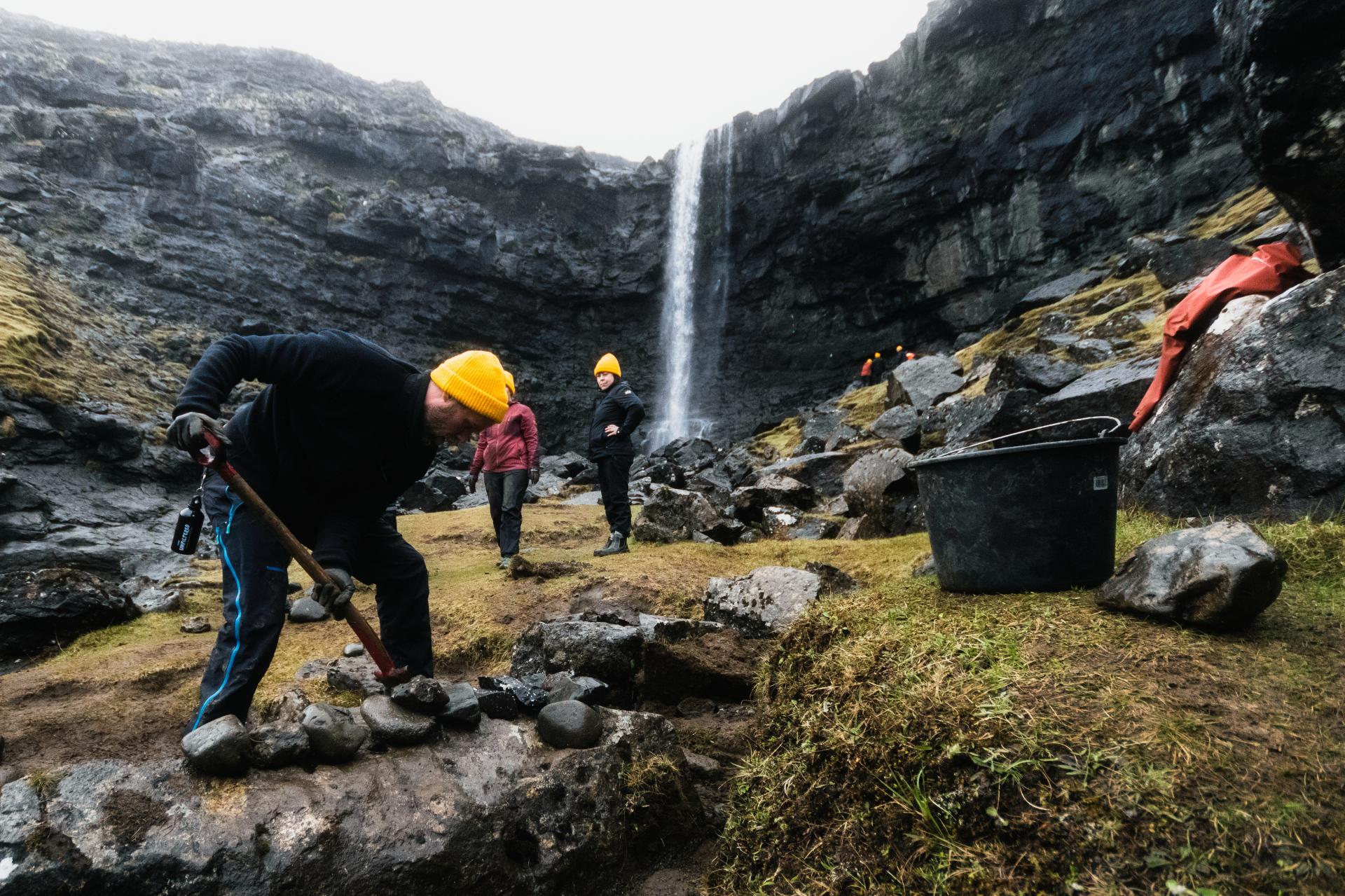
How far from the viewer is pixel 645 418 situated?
29.9 meters

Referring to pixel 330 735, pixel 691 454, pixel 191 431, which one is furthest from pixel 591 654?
pixel 691 454

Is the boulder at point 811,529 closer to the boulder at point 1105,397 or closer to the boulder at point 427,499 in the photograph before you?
the boulder at point 1105,397

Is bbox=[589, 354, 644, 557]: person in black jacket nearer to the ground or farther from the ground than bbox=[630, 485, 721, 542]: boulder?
farther from the ground

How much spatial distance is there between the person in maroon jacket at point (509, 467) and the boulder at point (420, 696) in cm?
453

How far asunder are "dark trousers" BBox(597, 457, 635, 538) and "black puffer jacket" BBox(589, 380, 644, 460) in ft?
0.27

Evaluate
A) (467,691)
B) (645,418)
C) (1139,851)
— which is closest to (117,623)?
(467,691)

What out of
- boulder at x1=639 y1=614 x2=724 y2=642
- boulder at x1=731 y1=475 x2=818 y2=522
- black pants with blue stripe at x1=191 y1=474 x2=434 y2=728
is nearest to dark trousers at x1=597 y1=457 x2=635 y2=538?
boulder at x1=731 y1=475 x2=818 y2=522

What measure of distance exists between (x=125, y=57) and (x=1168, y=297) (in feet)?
127

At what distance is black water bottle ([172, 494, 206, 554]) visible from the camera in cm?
315

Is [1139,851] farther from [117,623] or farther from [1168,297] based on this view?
[1168,297]

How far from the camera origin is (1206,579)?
237 centimetres

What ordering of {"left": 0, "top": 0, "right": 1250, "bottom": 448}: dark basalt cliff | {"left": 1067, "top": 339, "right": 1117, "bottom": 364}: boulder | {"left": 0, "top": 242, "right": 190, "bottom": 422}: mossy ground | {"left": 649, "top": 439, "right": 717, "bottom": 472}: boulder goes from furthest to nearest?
{"left": 0, "top": 0, "right": 1250, "bottom": 448}: dark basalt cliff
{"left": 649, "top": 439, "right": 717, "bottom": 472}: boulder
{"left": 0, "top": 242, "right": 190, "bottom": 422}: mossy ground
{"left": 1067, "top": 339, "right": 1117, "bottom": 364}: boulder

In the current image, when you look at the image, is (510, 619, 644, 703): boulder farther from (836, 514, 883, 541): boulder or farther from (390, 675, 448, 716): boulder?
(836, 514, 883, 541): boulder

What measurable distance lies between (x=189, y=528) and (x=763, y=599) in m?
3.12
